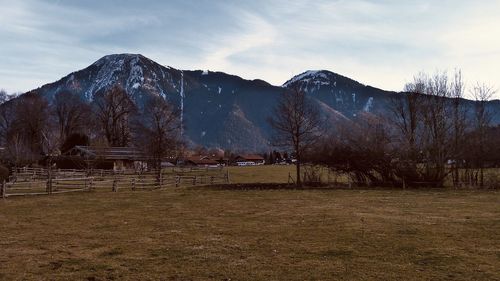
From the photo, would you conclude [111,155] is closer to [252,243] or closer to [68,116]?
[68,116]

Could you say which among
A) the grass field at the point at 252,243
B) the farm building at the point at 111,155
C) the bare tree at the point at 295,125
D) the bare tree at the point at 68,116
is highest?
the bare tree at the point at 68,116

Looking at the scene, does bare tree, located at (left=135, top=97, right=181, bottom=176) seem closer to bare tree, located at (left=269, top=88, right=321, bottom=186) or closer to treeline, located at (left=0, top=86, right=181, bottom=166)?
treeline, located at (left=0, top=86, right=181, bottom=166)

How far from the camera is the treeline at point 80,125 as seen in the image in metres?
67.2

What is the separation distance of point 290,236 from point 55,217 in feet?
36.7

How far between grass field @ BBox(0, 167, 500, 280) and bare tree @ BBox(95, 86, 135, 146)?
6502 cm

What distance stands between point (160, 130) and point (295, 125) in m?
23.2

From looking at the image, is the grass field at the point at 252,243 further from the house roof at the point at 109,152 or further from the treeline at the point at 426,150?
the house roof at the point at 109,152

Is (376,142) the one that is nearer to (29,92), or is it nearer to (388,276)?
(388,276)

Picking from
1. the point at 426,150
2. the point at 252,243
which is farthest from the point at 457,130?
the point at 252,243

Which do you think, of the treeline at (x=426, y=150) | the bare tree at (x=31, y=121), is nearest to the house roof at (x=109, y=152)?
the bare tree at (x=31, y=121)

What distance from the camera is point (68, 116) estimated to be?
89625 millimetres

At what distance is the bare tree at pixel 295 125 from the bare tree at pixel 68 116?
171 feet

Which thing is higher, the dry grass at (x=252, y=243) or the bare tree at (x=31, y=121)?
the bare tree at (x=31, y=121)

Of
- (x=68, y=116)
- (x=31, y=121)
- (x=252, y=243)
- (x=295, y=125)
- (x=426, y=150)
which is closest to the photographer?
(x=252, y=243)
